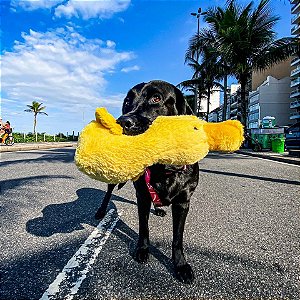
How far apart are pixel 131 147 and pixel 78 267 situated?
1.12 meters

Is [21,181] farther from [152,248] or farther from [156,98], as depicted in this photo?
[156,98]

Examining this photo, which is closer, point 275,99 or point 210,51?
point 210,51

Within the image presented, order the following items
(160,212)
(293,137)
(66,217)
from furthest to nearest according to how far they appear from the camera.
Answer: (293,137)
(160,212)
(66,217)

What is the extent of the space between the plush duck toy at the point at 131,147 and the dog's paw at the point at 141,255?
869mm

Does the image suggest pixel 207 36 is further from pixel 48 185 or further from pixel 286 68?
pixel 286 68

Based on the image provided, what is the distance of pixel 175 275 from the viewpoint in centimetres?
195

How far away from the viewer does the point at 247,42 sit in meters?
16.3

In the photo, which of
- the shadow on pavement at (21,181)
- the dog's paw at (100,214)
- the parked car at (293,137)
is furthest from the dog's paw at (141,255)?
the parked car at (293,137)

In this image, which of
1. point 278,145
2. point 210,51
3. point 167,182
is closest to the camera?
point 167,182

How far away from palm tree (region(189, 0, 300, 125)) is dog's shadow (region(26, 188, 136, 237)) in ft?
45.7

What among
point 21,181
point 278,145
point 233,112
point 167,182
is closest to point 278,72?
point 233,112

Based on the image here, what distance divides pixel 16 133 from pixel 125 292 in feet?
121

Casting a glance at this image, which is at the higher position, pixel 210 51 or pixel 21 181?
pixel 210 51

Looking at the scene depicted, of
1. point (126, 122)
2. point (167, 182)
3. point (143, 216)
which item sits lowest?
point (143, 216)
